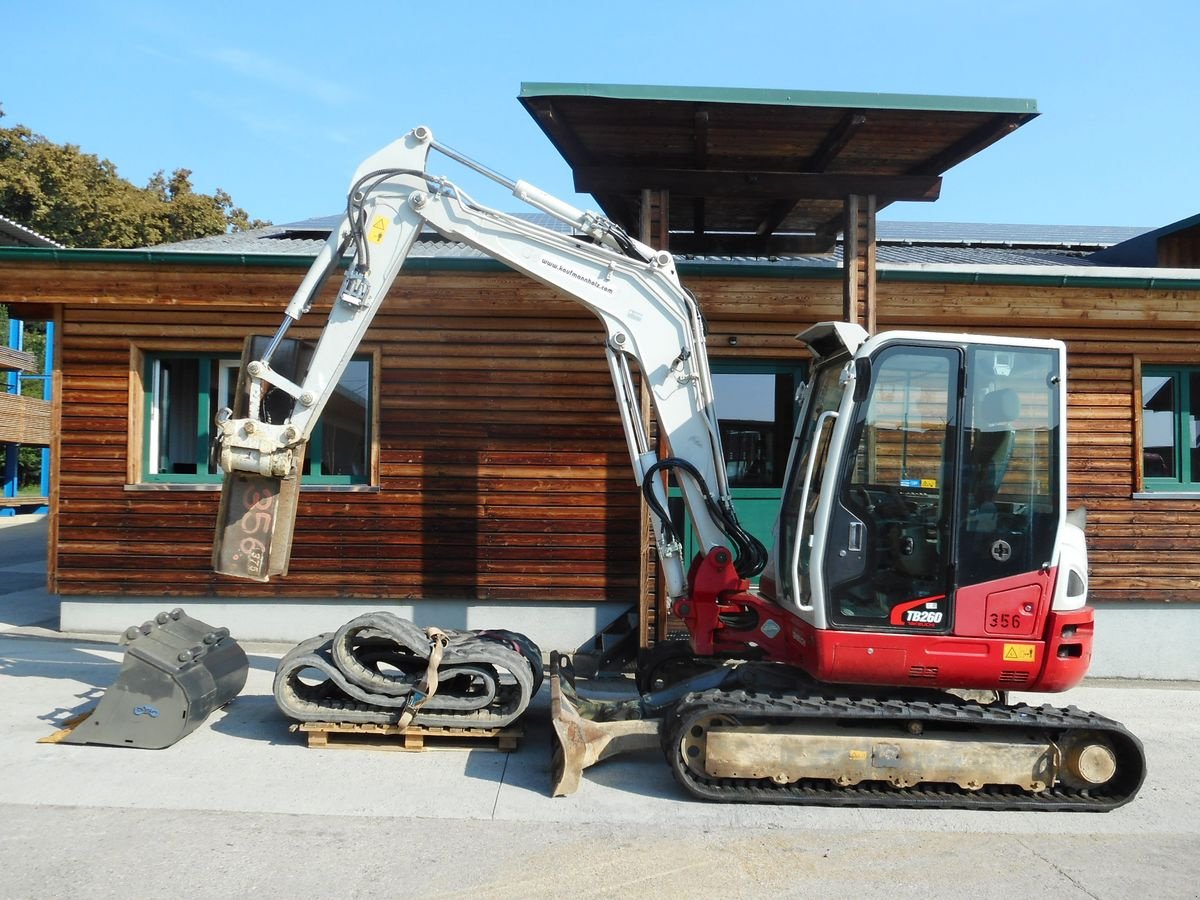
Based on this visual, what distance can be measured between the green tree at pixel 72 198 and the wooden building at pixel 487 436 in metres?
27.3

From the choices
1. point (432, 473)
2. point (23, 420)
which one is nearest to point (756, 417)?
point (432, 473)

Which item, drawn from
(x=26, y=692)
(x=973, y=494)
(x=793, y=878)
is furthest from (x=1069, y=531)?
(x=26, y=692)

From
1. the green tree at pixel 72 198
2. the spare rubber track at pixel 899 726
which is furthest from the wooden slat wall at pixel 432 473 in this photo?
the green tree at pixel 72 198

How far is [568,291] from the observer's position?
616cm

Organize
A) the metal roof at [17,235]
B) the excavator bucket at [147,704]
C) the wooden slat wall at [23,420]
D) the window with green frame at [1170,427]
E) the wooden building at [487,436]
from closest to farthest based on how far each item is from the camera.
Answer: the excavator bucket at [147,704] → the wooden building at [487,436] → the window with green frame at [1170,427] → the metal roof at [17,235] → the wooden slat wall at [23,420]

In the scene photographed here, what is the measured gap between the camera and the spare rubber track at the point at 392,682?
577 centimetres

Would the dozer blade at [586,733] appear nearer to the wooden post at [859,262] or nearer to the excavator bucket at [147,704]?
the excavator bucket at [147,704]

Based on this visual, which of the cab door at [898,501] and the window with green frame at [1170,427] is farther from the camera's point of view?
the window with green frame at [1170,427]

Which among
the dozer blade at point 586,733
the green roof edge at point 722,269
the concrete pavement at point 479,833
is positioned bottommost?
the concrete pavement at point 479,833

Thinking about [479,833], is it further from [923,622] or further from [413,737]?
[923,622]

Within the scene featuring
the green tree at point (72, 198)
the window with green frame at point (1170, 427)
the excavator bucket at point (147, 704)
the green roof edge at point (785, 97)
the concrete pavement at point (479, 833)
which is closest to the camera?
the concrete pavement at point (479, 833)

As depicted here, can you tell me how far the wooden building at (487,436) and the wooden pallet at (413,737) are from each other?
115 inches

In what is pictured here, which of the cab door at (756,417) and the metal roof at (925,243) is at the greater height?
the metal roof at (925,243)

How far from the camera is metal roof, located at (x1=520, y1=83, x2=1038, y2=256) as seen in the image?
22.9 feet
